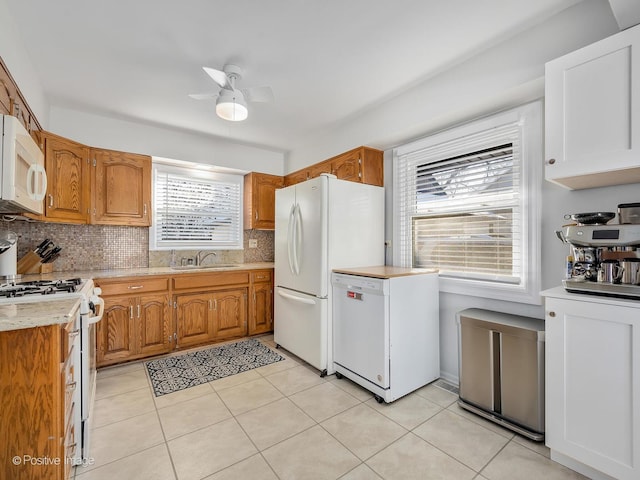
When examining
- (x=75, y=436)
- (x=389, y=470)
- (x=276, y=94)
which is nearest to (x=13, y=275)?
(x=75, y=436)

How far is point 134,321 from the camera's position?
9.73ft

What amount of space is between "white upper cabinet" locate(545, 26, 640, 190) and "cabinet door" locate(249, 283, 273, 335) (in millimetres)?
3119

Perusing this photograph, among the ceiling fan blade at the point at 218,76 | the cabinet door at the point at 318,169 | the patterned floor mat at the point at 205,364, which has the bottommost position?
the patterned floor mat at the point at 205,364

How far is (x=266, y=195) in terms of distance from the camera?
167 inches

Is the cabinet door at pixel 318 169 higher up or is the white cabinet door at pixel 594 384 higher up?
the cabinet door at pixel 318 169

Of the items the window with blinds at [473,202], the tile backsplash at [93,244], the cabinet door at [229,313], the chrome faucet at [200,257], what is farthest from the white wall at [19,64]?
the window with blinds at [473,202]

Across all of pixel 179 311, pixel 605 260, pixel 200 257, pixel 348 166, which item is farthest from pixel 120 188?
pixel 605 260

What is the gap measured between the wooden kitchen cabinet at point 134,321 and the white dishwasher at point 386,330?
1835mm

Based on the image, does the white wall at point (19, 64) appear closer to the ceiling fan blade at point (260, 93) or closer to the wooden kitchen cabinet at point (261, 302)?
the ceiling fan blade at point (260, 93)

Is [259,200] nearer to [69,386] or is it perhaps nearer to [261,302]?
[261,302]

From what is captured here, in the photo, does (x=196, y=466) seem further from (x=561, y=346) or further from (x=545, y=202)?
(x=545, y=202)

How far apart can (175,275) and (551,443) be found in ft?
10.8

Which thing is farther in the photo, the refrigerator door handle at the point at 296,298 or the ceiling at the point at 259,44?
the refrigerator door handle at the point at 296,298

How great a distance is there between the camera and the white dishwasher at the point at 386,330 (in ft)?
7.38
